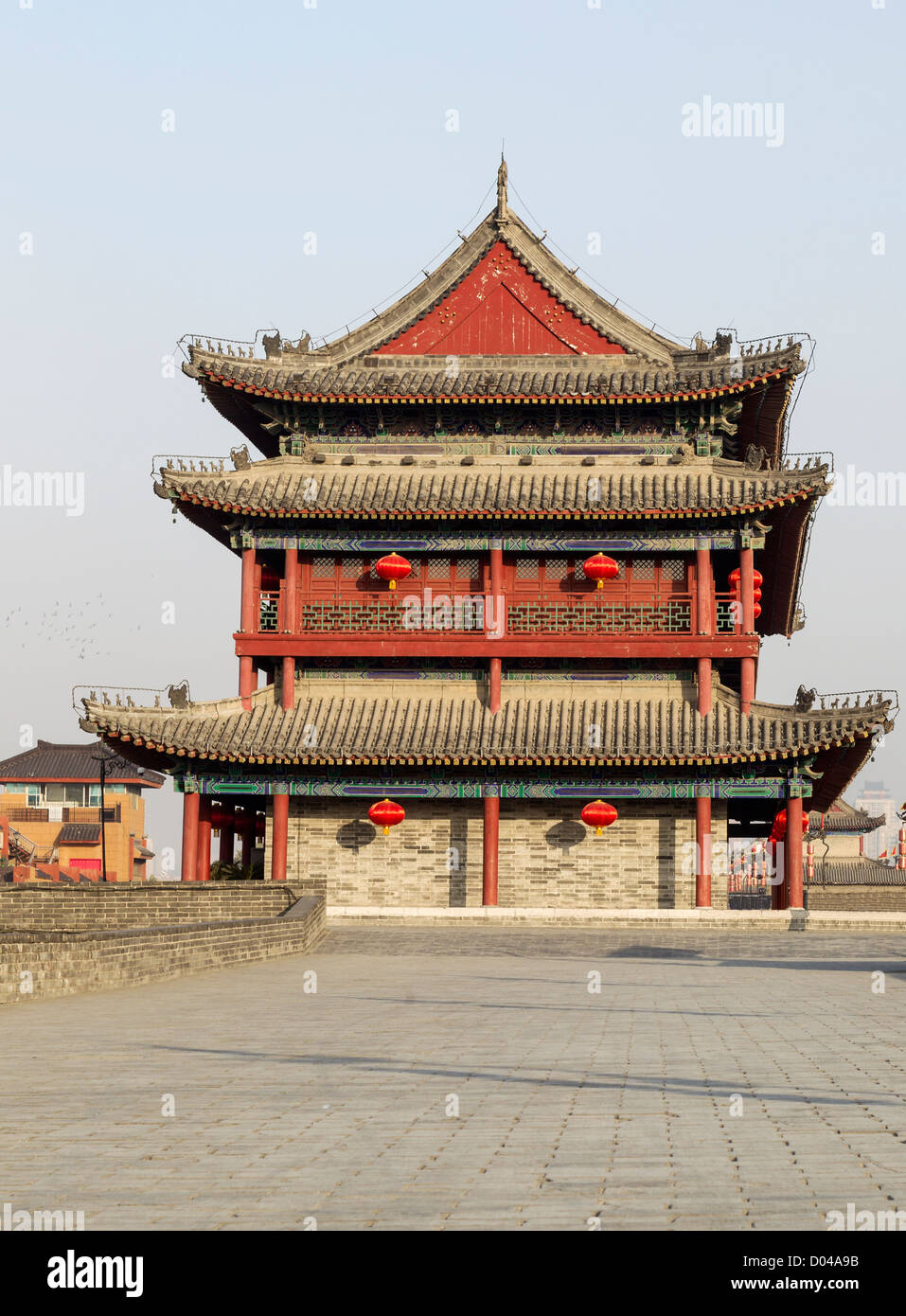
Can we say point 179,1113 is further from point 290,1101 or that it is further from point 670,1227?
point 670,1227

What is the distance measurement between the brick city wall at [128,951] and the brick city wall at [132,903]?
54 centimetres

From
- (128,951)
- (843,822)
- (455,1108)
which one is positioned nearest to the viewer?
(455,1108)

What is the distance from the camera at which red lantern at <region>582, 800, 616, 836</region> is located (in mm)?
29859

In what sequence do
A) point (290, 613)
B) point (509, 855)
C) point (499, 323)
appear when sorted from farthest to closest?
point (499, 323) < point (290, 613) < point (509, 855)

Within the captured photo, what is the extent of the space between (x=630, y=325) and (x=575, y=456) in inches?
143

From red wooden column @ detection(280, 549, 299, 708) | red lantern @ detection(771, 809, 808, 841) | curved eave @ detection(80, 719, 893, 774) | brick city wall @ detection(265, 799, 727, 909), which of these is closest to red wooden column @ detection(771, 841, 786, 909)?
red lantern @ detection(771, 809, 808, 841)

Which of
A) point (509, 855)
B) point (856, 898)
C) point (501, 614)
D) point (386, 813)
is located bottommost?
point (856, 898)

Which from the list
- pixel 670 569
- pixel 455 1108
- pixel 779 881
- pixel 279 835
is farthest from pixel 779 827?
pixel 455 1108

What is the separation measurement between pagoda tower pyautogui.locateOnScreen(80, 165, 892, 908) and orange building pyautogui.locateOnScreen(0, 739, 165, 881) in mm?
44369

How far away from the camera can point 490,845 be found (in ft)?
99.5

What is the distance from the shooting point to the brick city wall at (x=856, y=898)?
5534 centimetres

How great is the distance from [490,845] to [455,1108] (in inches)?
892

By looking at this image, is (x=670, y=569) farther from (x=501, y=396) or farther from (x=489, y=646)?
(x=501, y=396)

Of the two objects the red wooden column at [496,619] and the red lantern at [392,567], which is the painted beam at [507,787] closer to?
the red wooden column at [496,619]
